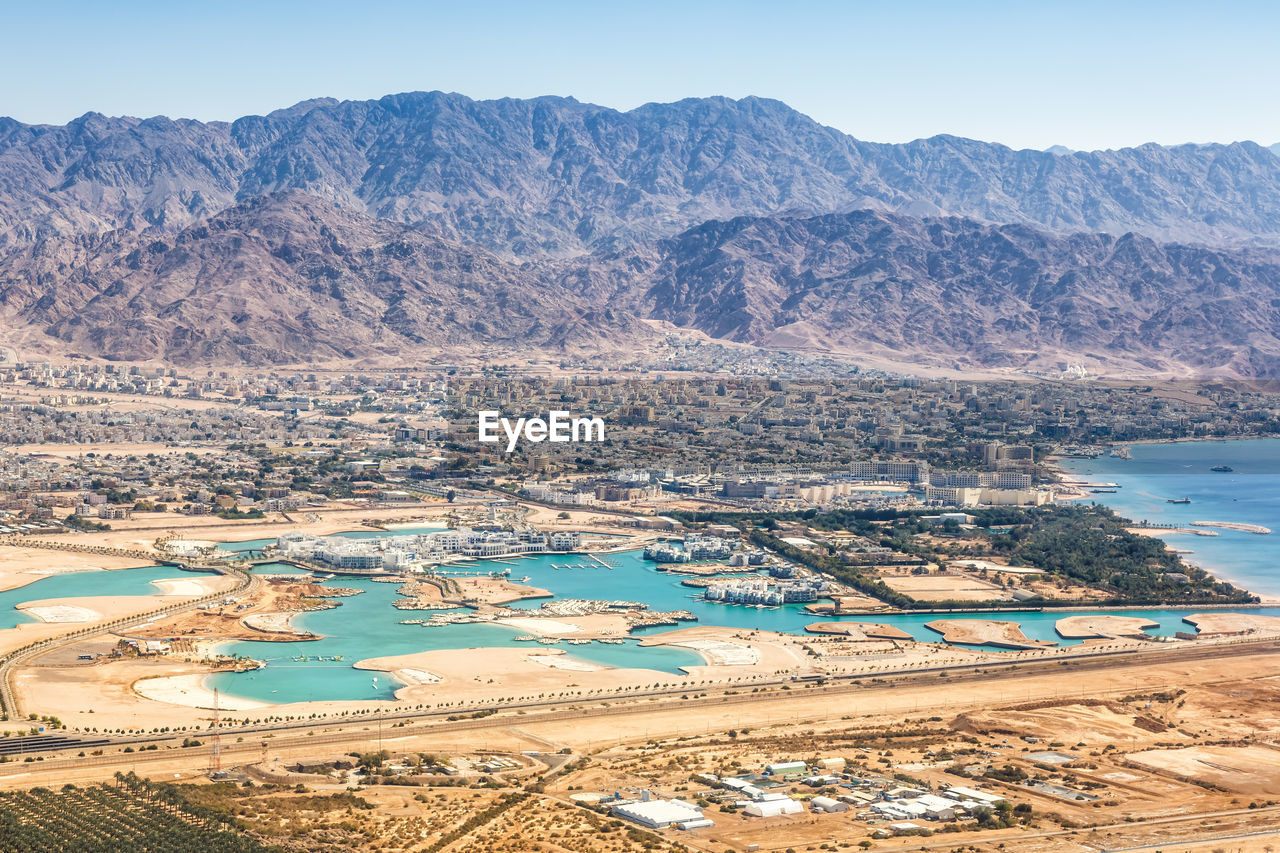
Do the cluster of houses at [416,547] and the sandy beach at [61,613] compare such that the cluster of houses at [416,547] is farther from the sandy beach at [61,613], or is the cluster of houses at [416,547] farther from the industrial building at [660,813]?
the industrial building at [660,813]

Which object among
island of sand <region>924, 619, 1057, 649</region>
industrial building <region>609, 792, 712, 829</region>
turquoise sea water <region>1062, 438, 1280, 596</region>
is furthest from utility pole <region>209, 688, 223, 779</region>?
turquoise sea water <region>1062, 438, 1280, 596</region>

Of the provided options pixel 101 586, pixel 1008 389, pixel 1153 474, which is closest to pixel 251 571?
pixel 101 586

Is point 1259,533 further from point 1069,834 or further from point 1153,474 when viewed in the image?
point 1069,834

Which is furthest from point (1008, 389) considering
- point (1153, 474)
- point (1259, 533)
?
point (1259, 533)

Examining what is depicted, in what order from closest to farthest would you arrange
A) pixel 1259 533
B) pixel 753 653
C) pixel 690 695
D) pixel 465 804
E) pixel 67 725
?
1. pixel 465 804
2. pixel 67 725
3. pixel 690 695
4. pixel 753 653
5. pixel 1259 533

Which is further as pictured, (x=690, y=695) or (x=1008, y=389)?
(x=1008, y=389)

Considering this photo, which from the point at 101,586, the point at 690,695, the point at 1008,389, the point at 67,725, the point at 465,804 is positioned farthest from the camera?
the point at 1008,389

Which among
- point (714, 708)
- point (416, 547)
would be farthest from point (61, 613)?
point (714, 708)
